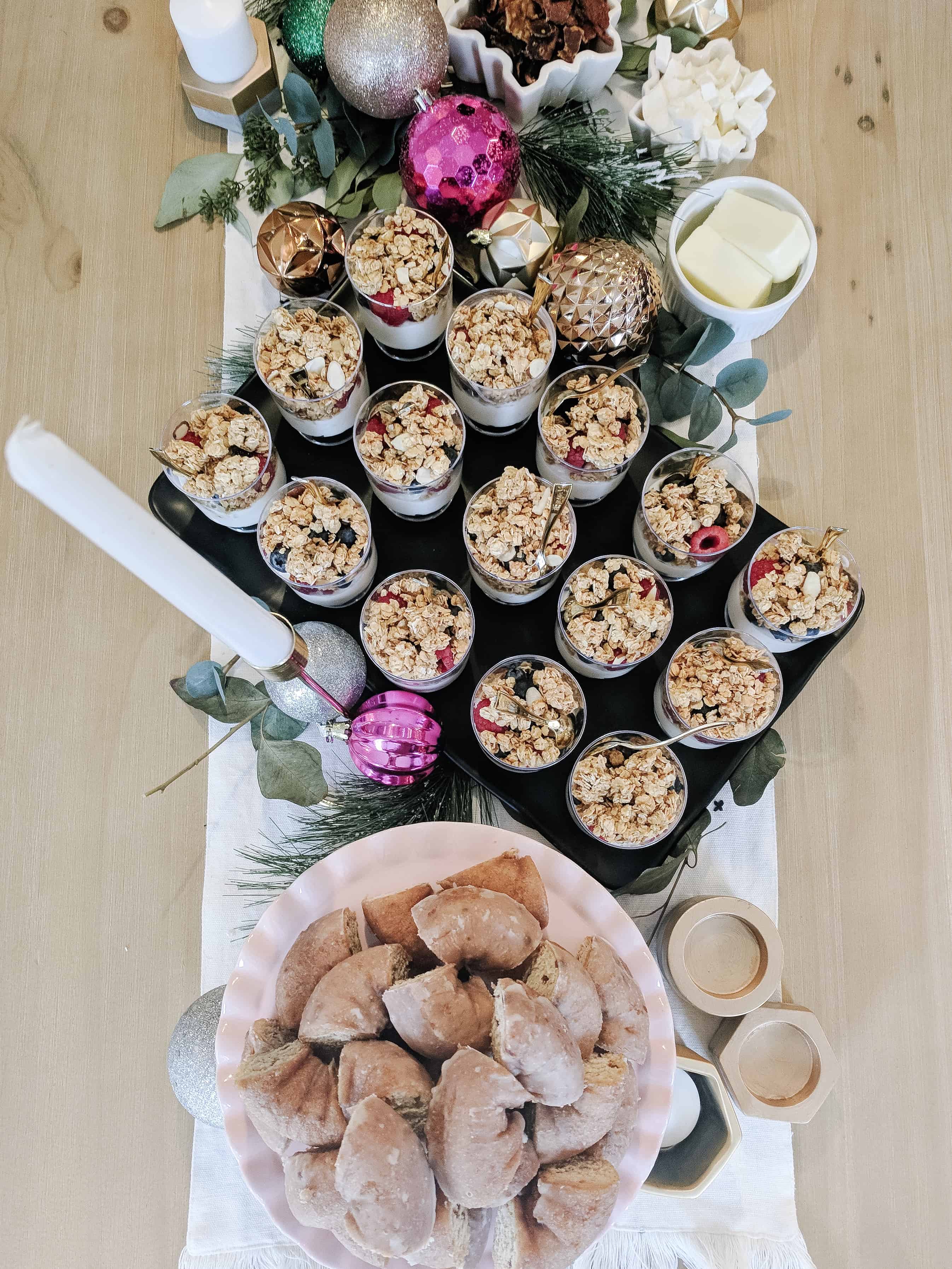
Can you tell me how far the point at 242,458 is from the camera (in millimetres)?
937

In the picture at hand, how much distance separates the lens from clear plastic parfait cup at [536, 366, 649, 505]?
3.09ft

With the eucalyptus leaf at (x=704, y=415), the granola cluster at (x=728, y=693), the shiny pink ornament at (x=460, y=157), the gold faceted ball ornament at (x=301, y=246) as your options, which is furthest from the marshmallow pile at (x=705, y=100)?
the granola cluster at (x=728, y=693)

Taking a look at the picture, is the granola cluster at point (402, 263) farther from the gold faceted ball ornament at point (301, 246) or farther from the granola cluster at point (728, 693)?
the granola cluster at point (728, 693)

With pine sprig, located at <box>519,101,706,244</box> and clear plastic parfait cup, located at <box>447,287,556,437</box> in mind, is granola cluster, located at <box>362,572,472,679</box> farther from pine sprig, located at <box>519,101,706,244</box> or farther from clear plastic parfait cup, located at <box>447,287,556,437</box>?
pine sprig, located at <box>519,101,706,244</box>

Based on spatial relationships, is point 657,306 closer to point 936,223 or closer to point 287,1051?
point 936,223

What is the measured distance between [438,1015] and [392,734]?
0.33 m

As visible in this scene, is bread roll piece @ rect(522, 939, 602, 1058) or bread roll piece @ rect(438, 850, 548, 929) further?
bread roll piece @ rect(438, 850, 548, 929)

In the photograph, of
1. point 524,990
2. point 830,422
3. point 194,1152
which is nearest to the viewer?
point 524,990

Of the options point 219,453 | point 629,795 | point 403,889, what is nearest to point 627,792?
point 629,795

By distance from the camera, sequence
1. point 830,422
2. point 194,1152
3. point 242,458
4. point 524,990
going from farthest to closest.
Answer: point 830,422, point 194,1152, point 242,458, point 524,990

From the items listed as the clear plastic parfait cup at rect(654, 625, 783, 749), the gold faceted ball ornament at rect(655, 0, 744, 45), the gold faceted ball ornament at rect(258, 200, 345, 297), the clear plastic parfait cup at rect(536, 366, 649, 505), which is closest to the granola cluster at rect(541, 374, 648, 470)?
the clear plastic parfait cup at rect(536, 366, 649, 505)

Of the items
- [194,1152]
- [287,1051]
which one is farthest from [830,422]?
[194,1152]

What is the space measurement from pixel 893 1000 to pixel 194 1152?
0.88m

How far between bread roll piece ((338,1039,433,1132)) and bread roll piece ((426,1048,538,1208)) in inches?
0.5
